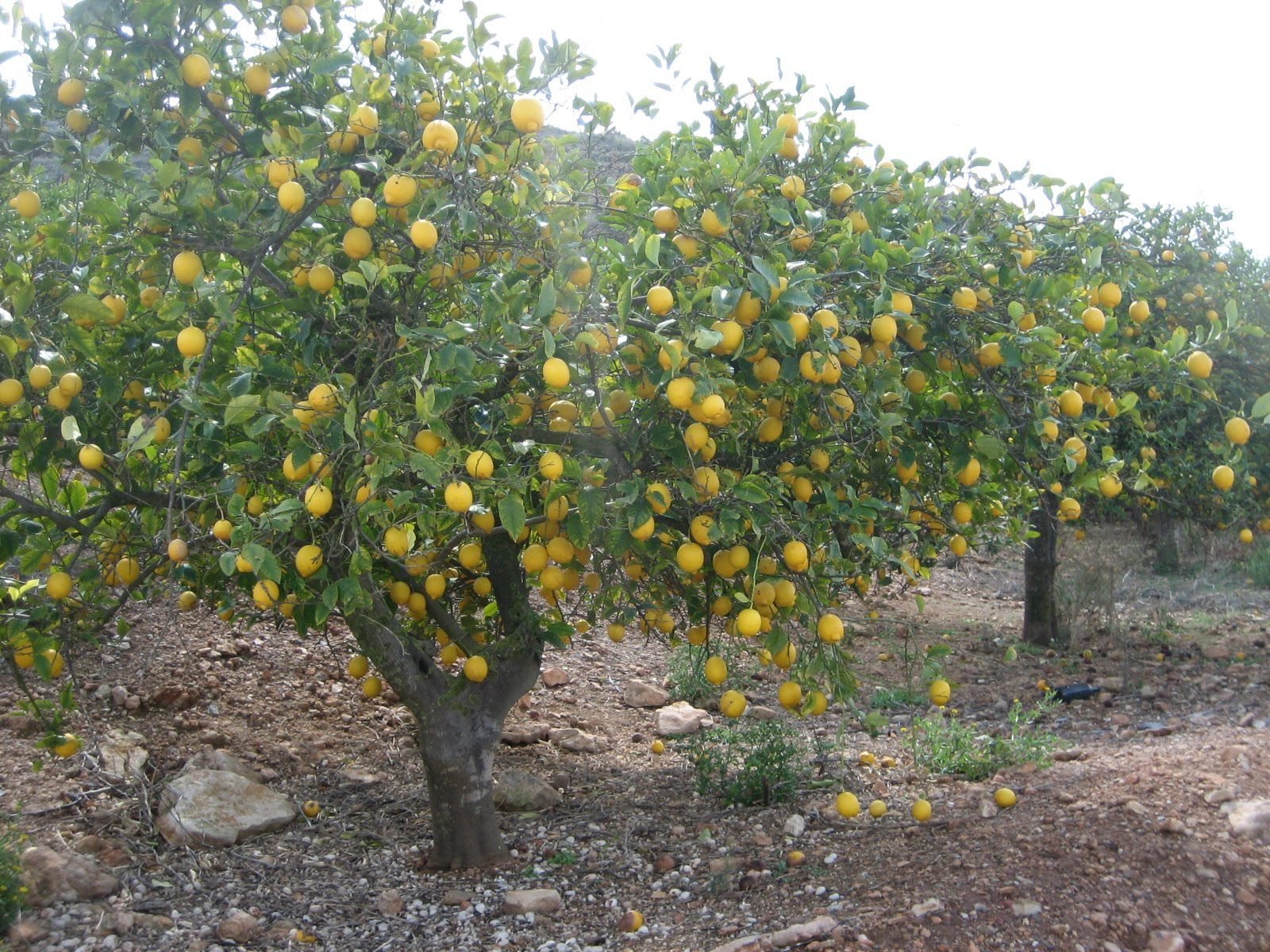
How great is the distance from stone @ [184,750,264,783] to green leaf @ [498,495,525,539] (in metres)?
2.67

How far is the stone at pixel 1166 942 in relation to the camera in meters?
2.51

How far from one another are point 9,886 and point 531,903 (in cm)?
162

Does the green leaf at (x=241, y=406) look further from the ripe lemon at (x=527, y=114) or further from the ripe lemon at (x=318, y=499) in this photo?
the ripe lemon at (x=527, y=114)

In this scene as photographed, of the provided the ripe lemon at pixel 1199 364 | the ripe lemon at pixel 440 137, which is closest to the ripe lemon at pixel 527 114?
the ripe lemon at pixel 440 137

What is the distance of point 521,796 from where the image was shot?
14.5ft

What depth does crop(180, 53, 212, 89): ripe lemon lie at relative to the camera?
2422 millimetres

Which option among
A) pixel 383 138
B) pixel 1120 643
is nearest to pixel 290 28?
pixel 383 138

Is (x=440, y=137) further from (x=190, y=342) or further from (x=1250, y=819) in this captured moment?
(x=1250, y=819)

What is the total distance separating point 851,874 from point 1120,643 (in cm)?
533

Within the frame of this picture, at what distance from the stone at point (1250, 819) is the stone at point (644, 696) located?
146 inches

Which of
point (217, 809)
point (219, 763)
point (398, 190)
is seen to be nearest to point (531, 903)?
point (217, 809)

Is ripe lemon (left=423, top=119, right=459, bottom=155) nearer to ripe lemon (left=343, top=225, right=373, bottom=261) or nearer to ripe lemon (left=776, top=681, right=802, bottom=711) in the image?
ripe lemon (left=343, top=225, right=373, bottom=261)

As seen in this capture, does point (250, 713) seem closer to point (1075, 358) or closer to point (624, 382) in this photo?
point (624, 382)

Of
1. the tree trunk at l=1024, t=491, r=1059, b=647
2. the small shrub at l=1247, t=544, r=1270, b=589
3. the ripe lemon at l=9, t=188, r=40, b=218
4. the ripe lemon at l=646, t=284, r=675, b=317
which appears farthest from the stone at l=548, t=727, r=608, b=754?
the small shrub at l=1247, t=544, r=1270, b=589
